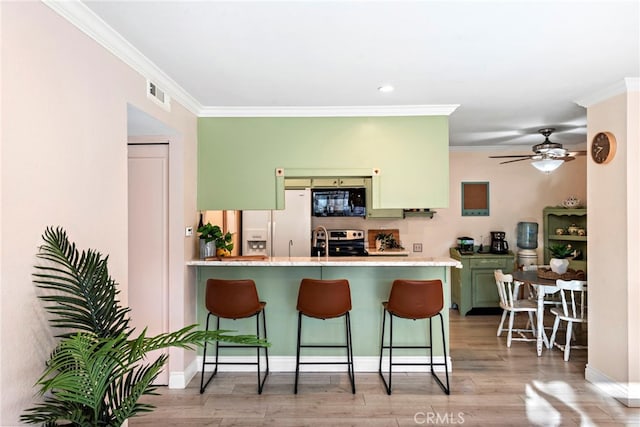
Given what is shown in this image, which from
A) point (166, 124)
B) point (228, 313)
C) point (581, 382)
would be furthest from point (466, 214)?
point (166, 124)

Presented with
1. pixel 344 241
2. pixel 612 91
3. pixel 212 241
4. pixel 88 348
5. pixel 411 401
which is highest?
pixel 612 91

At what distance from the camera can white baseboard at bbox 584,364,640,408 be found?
9.78 ft

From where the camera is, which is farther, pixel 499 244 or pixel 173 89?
pixel 499 244

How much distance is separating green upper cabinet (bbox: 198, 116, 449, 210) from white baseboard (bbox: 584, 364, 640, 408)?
1994 millimetres

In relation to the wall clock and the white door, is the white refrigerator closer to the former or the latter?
the white door

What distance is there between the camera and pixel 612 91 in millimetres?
3105

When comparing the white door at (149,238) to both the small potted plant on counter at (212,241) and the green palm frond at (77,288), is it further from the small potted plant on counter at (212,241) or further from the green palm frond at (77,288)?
the green palm frond at (77,288)

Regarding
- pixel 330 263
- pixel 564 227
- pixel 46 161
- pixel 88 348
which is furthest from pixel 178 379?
pixel 564 227

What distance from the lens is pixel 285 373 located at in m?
3.67

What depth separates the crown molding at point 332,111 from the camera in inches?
145

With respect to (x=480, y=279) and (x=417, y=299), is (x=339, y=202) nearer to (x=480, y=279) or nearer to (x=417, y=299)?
(x=480, y=279)

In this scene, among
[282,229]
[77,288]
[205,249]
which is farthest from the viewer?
[282,229]

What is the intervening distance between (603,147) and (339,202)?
317 centimetres

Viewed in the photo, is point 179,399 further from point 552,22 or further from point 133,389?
point 552,22
